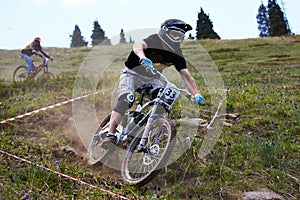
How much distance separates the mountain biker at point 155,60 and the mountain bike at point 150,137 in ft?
0.47

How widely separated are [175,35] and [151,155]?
1.79 meters

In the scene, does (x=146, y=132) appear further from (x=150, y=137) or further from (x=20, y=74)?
(x=20, y=74)

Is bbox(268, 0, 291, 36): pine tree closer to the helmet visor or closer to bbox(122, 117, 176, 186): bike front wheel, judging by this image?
the helmet visor

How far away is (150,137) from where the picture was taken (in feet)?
16.1

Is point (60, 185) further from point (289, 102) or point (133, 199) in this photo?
point (289, 102)

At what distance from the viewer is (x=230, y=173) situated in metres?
4.76

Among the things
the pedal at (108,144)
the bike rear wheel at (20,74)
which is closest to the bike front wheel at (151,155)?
the pedal at (108,144)

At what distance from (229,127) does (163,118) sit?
87.3 inches

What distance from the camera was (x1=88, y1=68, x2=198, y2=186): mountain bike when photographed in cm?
453

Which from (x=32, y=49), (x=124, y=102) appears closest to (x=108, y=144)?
(x=124, y=102)

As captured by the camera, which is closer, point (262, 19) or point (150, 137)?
point (150, 137)

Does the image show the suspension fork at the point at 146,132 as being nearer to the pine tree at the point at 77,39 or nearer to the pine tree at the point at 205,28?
the pine tree at the point at 205,28

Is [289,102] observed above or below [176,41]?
below

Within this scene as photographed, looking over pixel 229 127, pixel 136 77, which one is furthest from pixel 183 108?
pixel 136 77
